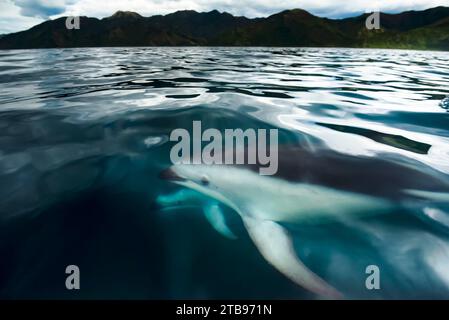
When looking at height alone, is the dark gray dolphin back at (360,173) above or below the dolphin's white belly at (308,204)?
above

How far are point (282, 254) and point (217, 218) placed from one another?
3.42ft

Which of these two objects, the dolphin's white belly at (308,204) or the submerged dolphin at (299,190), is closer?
the submerged dolphin at (299,190)

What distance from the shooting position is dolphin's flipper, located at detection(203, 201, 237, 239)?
3615 millimetres

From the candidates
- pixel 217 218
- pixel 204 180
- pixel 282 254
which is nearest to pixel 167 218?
pixel 217 218

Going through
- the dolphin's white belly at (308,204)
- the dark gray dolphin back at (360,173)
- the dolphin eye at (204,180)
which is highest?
the dark gray dolphin back at (360,173)

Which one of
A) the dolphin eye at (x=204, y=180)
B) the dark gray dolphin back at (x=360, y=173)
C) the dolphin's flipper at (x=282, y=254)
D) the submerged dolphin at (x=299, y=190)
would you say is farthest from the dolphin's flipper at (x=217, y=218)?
the dark gray dolphin back at (x=360, y=173)

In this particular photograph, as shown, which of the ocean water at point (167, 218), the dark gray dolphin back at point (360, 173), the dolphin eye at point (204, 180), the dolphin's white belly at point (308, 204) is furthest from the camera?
the dolphin eye at point (204, 180)

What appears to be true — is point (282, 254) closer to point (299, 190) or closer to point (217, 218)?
point (217, 218)

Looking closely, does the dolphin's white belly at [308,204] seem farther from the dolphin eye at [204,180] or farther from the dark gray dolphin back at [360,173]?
the dolphin eye at [204,180]

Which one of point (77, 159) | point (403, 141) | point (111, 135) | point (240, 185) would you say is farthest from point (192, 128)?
point (403, 141)

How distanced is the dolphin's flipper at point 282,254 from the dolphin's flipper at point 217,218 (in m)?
0.24

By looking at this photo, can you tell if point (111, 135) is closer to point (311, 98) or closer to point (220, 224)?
point (220, 224)

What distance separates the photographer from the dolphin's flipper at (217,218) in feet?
11.9
